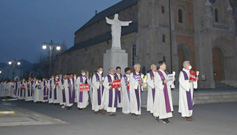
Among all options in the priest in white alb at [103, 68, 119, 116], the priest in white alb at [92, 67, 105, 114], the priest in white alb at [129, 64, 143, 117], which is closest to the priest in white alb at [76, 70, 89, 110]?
the priest in white alb at [92, 67, 105, 114]

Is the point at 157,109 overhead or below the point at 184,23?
below

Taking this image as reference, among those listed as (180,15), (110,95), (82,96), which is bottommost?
(82,96)

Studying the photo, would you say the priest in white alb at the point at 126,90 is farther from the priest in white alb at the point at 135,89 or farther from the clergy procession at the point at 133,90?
the priest in white alb at the point at 135,89

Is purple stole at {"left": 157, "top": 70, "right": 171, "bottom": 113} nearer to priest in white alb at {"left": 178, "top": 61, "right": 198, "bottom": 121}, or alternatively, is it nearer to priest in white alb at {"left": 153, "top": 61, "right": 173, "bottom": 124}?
priest in white alb at {"left": 153, "top": 61, "right": 173, "bottom": 124}

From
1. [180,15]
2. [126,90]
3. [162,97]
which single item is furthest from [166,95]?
[180,15]

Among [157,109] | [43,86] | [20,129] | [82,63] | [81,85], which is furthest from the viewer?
[82,63]

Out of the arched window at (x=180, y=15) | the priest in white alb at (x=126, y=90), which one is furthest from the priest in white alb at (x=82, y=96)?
the arched window at (x=180, y=15)

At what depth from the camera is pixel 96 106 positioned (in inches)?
368

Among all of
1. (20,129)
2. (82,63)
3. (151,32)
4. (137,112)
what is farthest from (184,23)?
(20,129)

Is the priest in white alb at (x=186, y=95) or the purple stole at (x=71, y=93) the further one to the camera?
the purple stole at (x=71, y=93)

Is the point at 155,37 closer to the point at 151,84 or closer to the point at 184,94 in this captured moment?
the point at 151,84

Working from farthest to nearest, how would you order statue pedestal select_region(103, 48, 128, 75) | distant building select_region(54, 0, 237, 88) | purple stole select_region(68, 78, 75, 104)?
distant building select_region(54, 0, 237, 88) < statue pedestal select_region(103, 48, 128, 75) < purple stole select_region(68, 78, 75, 104)

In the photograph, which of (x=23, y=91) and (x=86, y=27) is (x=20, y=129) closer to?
(x=23, y=91)

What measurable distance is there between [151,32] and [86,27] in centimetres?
2575
